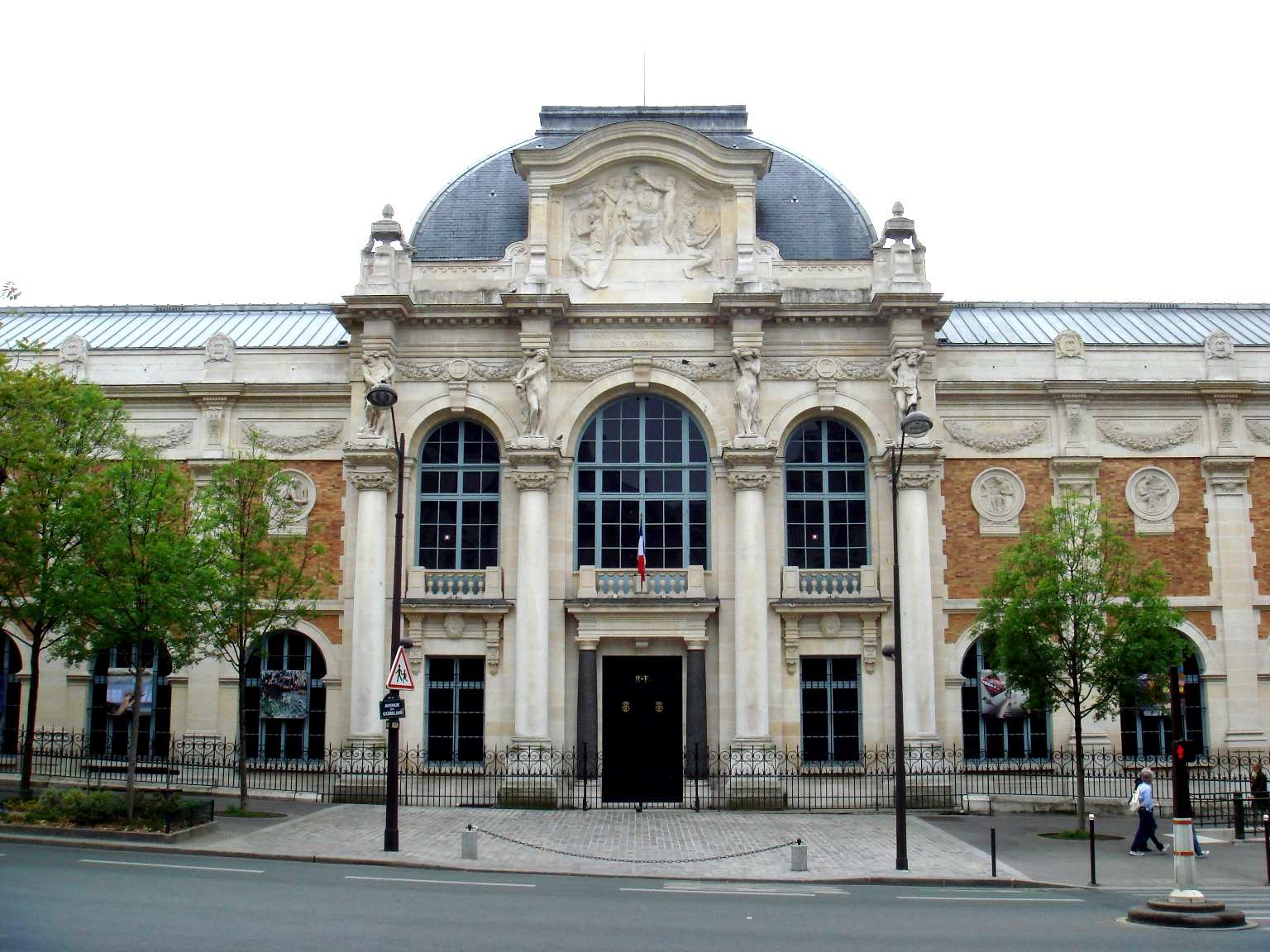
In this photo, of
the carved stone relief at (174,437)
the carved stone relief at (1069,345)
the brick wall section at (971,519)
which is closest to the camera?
the brick wall section at (971,519)

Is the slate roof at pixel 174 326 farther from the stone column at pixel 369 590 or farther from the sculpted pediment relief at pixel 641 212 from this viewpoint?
the sculpted pediment relief at pixel 641 212

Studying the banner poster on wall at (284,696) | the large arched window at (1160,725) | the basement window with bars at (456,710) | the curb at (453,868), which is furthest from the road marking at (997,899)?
the banner poster on wall at (284,696)

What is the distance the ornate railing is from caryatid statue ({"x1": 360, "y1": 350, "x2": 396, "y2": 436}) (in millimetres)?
3724

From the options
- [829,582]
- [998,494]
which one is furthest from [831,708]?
[998,494]

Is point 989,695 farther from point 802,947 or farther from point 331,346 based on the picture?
point 331,346

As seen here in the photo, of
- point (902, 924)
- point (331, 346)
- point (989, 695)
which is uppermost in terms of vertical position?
point (331, 346)

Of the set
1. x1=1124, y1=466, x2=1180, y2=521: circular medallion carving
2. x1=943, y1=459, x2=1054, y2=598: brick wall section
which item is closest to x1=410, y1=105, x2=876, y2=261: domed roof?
x1=943, y1=459, x2=1054, y2=598: brick wall section

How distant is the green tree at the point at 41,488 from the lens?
24.0 meters

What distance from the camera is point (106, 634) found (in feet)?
77.5

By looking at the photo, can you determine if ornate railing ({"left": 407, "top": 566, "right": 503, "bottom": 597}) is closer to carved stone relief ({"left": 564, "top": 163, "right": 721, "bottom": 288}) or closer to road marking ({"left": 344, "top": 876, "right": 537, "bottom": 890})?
carved stone relief ({"left": 564, "top": 163, "right": 721, "bottom": 288})

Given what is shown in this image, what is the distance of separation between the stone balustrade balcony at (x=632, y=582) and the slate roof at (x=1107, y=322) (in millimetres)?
10410

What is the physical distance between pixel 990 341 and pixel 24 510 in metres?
24.3

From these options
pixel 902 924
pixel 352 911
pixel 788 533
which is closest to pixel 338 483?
pixel 788 533

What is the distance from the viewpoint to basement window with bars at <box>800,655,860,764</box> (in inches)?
1109
